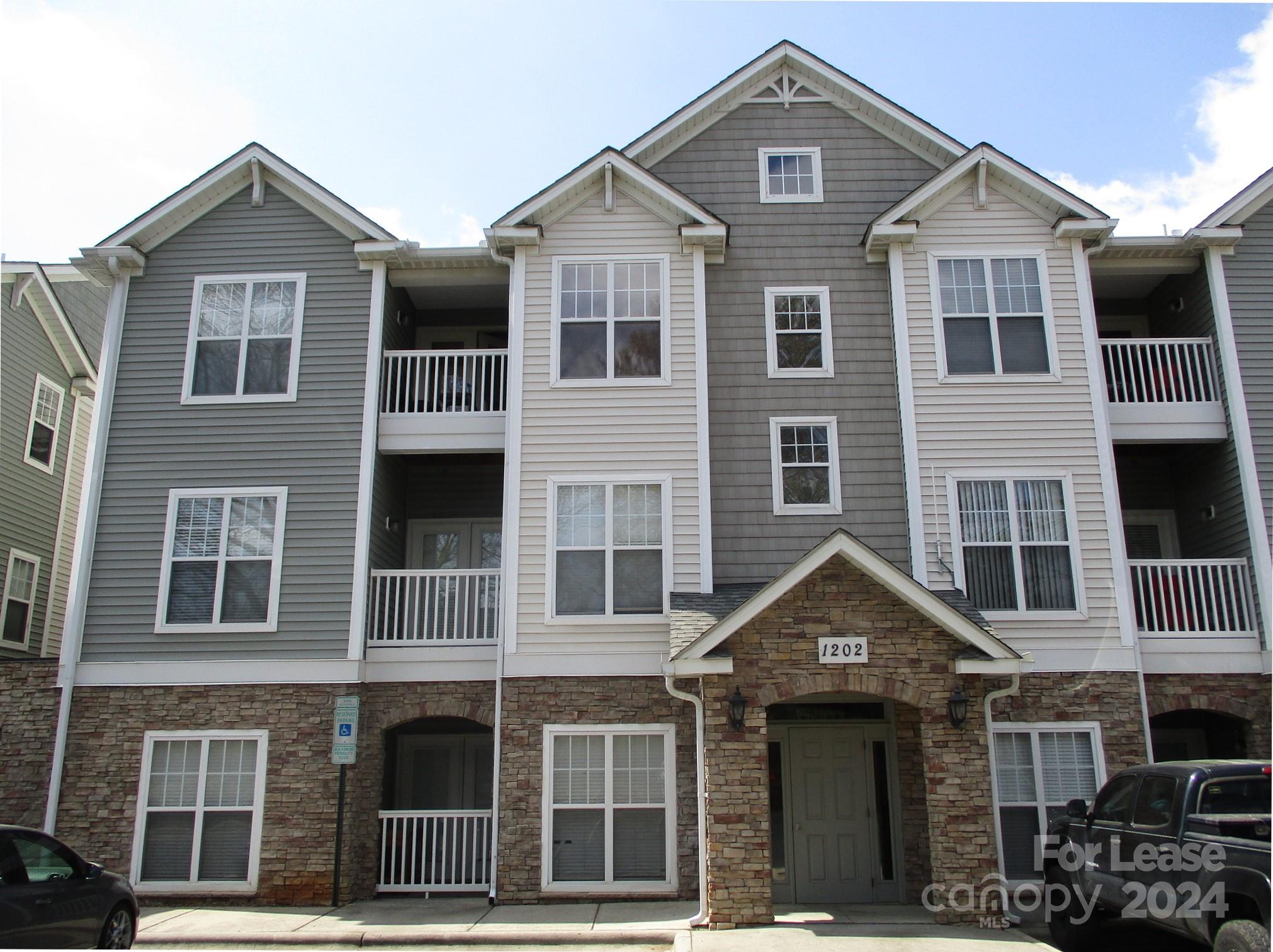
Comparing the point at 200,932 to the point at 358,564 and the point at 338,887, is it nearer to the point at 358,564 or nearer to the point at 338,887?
the point at 338,887

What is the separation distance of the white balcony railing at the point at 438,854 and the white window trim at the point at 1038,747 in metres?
6.52

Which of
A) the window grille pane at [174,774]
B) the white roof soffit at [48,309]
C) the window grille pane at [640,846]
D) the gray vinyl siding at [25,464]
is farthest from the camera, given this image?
the white roof soffit at [48,309]

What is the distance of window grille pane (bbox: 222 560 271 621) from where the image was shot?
13.9 meters

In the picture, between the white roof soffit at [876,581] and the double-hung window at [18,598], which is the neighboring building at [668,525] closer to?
the white roof soffit at [876,581]

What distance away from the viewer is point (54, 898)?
9062 mm

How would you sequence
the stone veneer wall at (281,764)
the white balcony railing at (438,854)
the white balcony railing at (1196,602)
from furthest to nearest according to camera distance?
the white balcony railing at (1196,602), the white balcony railing at (438,854), the stone veneer wall at (281,764)

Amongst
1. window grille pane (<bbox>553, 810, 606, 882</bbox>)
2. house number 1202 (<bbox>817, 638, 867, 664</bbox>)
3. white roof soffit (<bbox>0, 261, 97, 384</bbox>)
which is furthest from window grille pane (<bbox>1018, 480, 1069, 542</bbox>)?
white roof soffit (<bbox>0, 261, 97, 384</bbox>)

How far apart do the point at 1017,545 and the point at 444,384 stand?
857 cm

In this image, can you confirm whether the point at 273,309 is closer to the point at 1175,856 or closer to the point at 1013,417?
the point at 1013,417

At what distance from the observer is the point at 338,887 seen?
42.0 ft

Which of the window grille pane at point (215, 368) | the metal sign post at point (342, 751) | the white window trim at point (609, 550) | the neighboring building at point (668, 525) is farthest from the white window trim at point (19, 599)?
the white window trim at point (609, 550)

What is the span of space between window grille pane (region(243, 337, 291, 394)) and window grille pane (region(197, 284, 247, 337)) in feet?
1.34

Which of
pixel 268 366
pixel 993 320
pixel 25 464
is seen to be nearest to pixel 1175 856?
pixel 993 320

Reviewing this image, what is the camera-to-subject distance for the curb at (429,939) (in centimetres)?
1084
